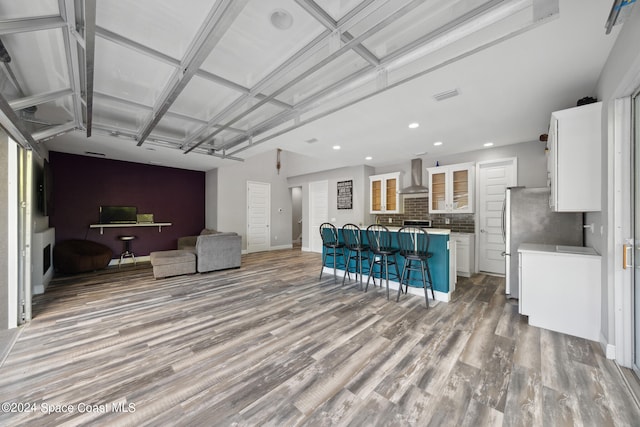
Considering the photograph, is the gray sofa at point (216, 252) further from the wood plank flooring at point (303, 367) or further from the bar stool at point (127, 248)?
the bar stool at point (127, 248)

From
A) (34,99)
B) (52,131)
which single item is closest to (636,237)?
(34,99)

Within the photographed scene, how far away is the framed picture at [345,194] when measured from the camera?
6.95 m

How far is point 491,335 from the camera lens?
2.50m

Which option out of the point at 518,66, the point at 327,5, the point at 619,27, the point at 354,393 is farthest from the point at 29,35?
the point at 619,27

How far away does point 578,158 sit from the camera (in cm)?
240

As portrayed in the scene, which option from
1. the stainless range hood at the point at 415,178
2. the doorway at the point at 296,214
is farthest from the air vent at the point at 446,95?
the doorway at the point at 296,214

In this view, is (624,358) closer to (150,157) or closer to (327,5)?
(327,5)

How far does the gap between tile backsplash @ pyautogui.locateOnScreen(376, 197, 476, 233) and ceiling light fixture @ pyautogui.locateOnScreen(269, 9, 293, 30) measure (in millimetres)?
4871

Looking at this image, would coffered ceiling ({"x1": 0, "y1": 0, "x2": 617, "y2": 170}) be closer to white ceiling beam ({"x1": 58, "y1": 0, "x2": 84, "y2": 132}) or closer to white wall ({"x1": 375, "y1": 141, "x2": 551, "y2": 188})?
white ceiling beam ({"x1": 58, "y1": 0, "x2": 84, "y2": 132})

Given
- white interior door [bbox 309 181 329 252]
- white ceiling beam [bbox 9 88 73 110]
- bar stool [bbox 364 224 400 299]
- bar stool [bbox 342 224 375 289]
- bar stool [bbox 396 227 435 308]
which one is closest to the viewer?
white ceiling beam [bbox 9 88 73 110]

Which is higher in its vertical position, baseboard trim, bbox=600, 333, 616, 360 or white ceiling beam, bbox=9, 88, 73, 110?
white ceiling beam, bbox=9, 88, 73, 110

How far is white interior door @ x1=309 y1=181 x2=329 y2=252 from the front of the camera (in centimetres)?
775

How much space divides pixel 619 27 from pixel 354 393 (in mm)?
3330

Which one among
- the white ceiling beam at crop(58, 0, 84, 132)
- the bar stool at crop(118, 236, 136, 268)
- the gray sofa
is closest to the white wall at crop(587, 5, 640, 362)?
the white ceiling beam at crop(58, 0, 84, 132)
